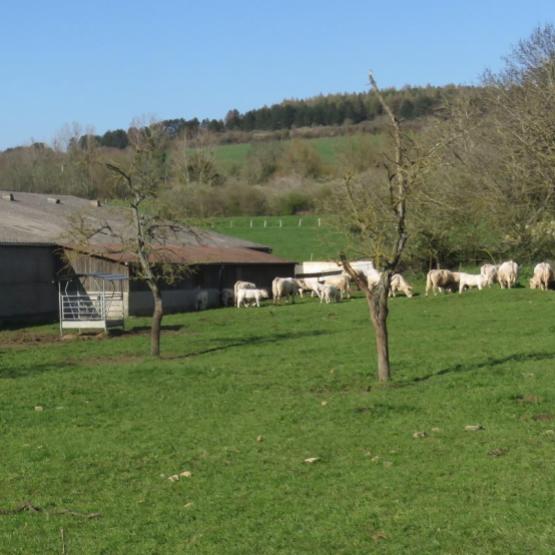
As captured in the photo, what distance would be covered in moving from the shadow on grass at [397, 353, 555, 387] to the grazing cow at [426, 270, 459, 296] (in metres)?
24.4

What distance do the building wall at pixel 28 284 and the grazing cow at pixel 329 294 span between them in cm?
1258

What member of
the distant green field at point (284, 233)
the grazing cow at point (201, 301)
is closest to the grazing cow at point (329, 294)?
the grazing cow at point (201, 301)

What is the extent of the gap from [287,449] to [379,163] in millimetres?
8270

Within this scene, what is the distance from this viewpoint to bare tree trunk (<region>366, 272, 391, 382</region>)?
18562mm

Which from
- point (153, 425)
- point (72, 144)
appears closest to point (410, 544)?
point (153, 425)

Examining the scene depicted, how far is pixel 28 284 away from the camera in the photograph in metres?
41.3

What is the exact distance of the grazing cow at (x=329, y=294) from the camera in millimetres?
46031

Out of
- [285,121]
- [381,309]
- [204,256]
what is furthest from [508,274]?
[285,121]

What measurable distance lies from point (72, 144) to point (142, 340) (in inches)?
3062

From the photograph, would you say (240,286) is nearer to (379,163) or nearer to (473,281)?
(473,281)

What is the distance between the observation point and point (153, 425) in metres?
15.8

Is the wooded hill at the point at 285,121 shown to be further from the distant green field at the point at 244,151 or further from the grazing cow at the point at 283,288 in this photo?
the grazing cow at the point at 283,288

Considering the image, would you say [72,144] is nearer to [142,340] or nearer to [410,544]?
[142,340]

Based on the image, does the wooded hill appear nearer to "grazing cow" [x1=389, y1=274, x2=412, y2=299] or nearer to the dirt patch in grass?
"grazing cow" [x1=389, y1=274, x2=412, y2=299]
